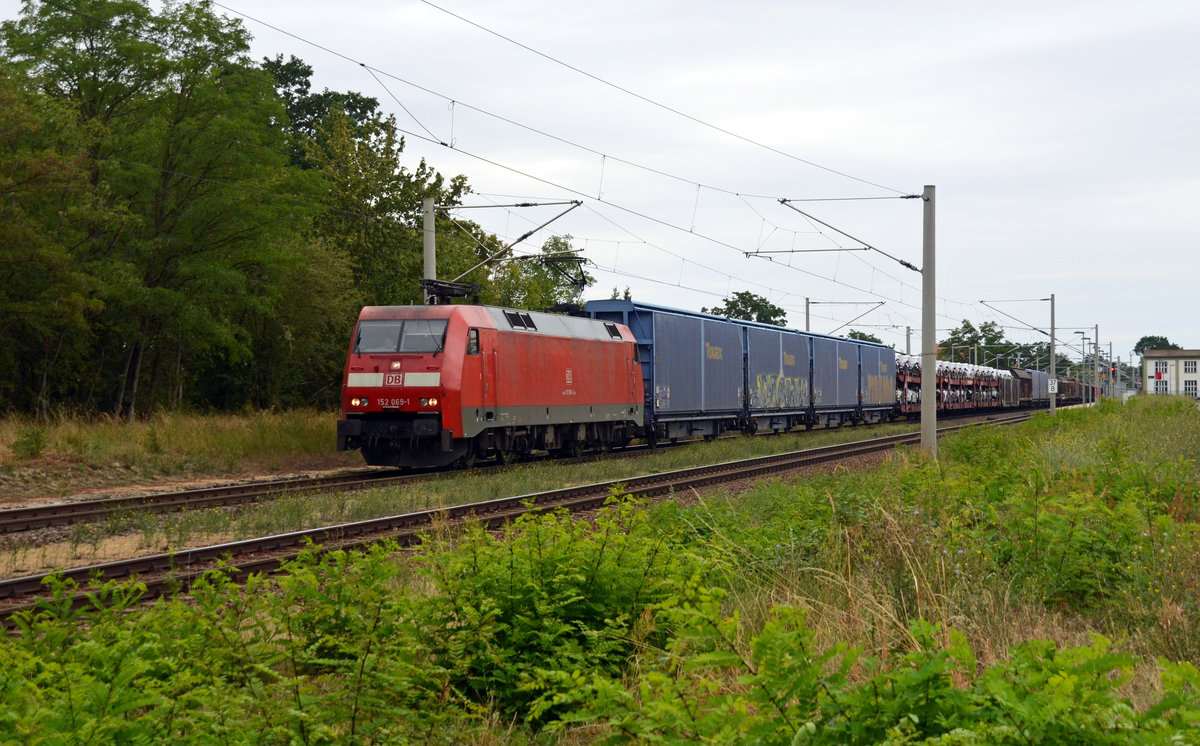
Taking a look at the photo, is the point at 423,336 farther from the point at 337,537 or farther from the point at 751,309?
the point at 751,309

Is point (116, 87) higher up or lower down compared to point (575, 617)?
Answer: higher up

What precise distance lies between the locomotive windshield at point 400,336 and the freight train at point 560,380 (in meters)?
0.03

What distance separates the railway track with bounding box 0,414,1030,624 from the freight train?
3.44 metres

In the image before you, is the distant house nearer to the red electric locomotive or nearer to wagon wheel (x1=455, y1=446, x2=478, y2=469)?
the red electric locomotive

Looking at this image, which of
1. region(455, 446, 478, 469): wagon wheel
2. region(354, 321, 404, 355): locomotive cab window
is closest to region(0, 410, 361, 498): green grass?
region(455, 446, 478, 469): wagon wheel

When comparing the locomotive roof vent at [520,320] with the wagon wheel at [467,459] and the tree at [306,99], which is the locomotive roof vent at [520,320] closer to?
the wagon wheel at [467,459]

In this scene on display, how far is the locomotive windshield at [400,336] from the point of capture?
19.5 metres

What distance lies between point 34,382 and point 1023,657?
30.9 metres

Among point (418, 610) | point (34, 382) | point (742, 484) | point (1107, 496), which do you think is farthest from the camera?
point (34, 382)

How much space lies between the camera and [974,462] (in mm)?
17031

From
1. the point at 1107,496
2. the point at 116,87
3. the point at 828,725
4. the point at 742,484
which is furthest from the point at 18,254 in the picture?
the point at 828,725

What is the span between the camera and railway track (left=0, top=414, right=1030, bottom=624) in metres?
9.19

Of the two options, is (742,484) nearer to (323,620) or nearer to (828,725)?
(323,620)

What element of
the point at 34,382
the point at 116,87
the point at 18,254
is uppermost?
the point at 116,87
